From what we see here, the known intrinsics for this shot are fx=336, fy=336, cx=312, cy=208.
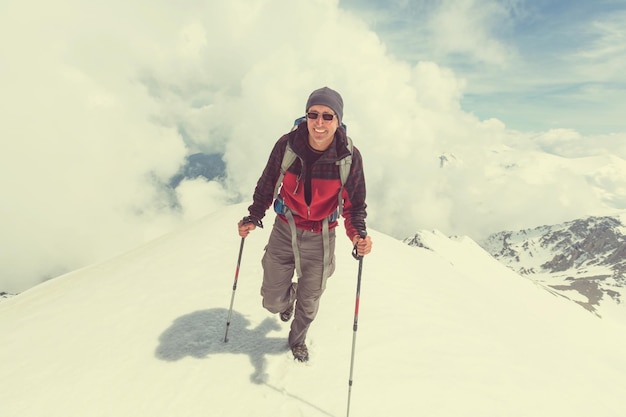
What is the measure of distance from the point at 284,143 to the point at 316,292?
2322mm

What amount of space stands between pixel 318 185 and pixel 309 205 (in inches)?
13.3

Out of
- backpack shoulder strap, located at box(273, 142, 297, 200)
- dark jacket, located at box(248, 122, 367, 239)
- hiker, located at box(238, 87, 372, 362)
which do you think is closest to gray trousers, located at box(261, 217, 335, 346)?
hiker, located at box(238, 87, 372, 362)

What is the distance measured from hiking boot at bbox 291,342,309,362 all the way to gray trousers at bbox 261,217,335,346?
0.26 feet

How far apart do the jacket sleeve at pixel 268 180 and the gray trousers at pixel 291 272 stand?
0.35 m

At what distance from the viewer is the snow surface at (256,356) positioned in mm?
4586

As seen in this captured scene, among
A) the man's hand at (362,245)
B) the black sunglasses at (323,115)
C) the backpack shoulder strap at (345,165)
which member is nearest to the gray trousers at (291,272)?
the man's hand at (362,245)

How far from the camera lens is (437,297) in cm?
908

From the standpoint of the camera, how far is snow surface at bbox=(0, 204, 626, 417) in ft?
15.0

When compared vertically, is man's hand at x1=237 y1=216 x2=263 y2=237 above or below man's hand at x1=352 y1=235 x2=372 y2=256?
above

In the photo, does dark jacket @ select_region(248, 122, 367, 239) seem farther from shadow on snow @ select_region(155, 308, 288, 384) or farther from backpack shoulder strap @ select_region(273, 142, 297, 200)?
shadow on snow @ select_region(155, 308, 288, 384)

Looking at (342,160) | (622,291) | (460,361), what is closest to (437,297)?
(460,361)

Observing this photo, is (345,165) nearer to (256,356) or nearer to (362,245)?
(362,245)

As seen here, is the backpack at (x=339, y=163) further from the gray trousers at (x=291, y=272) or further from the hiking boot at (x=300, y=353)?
the hiking boot at (x=300, y=353)

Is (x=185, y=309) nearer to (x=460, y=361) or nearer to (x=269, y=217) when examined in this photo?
(x=460, y=361)
